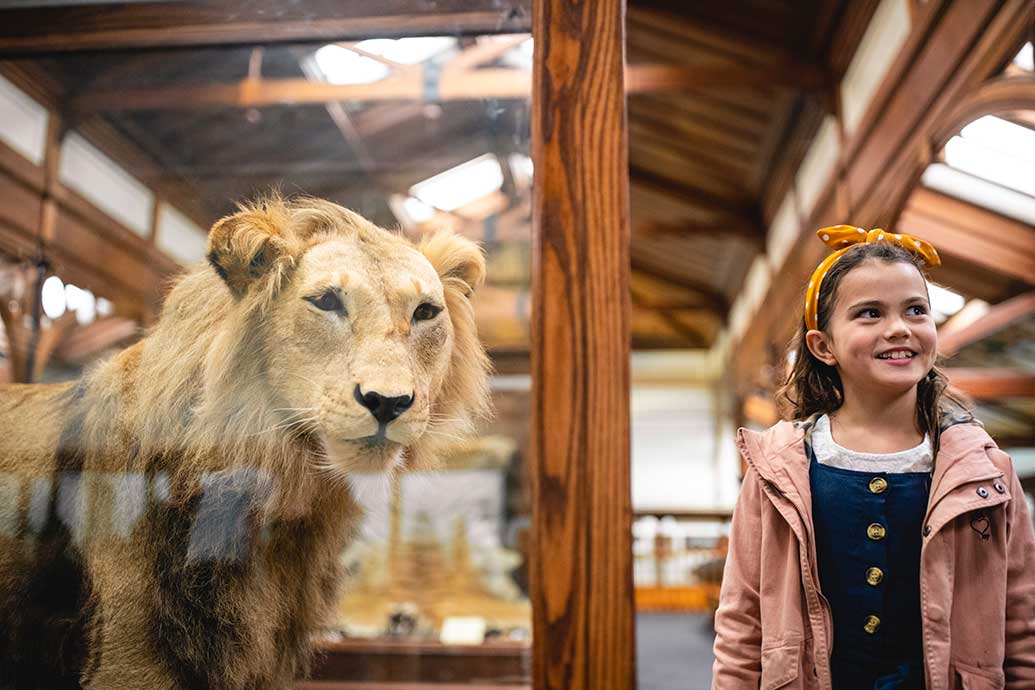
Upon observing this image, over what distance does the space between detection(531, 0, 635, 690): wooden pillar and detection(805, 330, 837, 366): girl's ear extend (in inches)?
13.2

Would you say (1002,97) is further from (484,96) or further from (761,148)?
(761,148)

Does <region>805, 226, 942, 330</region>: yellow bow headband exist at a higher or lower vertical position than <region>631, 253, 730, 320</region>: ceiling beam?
lower

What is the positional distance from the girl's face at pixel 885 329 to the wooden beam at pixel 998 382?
9.71 ft

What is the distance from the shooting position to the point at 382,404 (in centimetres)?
108

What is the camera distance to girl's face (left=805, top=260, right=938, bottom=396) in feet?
3.82

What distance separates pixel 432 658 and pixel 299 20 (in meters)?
1.34

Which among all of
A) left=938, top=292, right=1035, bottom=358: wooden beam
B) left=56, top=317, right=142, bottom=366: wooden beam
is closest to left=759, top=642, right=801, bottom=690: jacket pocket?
left=56, top=317, right=142, bottom=366: wooden beam

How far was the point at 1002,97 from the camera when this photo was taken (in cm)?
250

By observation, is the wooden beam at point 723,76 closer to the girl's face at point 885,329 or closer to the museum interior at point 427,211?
the museum interior at point 427,211

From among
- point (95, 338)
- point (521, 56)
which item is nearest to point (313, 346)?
point (95, 338)

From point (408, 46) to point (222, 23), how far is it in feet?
1.05

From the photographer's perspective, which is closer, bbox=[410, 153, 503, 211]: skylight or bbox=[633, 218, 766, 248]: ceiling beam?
bbox=[410, 153, 503, 211]: skylight

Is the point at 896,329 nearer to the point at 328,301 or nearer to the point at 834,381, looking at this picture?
the point at 834,381

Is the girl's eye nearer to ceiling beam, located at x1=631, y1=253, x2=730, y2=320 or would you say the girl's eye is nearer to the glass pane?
the glass pane
